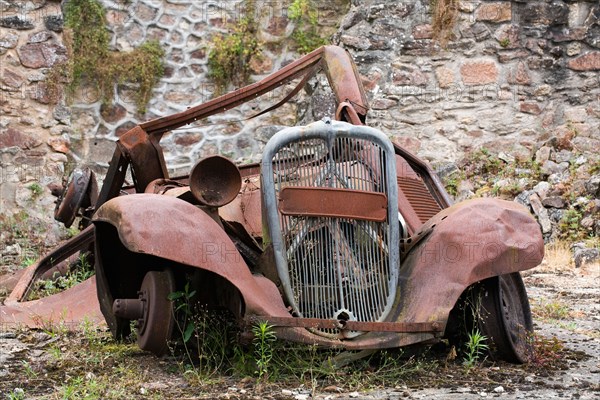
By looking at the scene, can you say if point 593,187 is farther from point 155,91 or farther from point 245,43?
point 155,91

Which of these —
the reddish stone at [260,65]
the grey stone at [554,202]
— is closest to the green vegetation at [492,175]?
the grey stone at [554,202]

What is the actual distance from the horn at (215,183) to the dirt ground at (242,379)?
2.46 ft

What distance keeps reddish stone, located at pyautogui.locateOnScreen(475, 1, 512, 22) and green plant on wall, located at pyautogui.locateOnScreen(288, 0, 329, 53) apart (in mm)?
1899

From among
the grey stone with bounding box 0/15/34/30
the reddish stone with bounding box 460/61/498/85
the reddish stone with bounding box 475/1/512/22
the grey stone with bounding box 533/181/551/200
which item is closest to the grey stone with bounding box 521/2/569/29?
the reddish stone with bounding box 475/1/512/22

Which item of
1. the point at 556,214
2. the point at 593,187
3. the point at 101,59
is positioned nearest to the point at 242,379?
the point at 556,214

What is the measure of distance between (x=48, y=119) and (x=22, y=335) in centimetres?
567

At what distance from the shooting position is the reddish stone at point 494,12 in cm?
1088

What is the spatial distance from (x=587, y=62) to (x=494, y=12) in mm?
1175

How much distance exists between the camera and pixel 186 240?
12.9 ft

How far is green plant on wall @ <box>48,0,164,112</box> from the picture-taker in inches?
439

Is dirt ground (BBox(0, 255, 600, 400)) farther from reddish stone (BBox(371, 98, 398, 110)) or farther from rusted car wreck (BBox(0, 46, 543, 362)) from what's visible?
reddish stone (BBox(371, 98, 398, 110))

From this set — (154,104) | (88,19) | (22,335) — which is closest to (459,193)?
(154,104)

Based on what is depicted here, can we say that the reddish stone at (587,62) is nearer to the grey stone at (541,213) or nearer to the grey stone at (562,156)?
the grey stone at (562,156)

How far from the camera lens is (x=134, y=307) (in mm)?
4180
